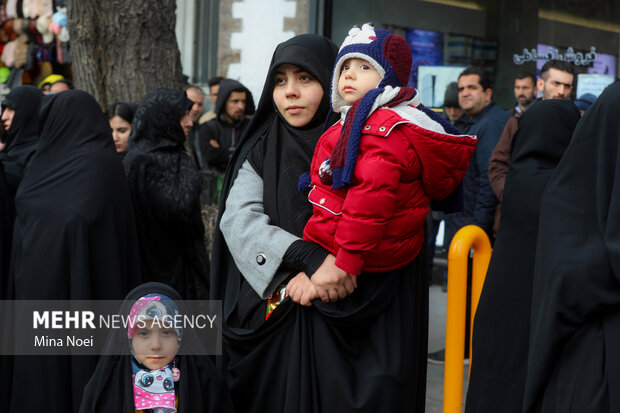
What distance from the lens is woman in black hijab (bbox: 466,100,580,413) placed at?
3.79m

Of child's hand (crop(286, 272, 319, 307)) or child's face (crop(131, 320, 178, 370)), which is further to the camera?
child's face (crop(131, 320, 178, 370))

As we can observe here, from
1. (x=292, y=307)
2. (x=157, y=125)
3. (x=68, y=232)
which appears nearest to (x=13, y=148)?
(x=157, y=125)

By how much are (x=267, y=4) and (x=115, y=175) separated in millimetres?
5594

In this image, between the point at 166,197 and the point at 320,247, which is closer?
the point at 320,247

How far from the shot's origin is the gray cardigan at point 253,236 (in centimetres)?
302

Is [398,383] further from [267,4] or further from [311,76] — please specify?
[267,4]

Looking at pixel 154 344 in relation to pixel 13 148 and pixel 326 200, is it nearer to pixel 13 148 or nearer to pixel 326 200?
pixel 326 200

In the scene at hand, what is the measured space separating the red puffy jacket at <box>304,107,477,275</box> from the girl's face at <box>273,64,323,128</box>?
230 millimetres

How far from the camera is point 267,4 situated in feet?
31.8

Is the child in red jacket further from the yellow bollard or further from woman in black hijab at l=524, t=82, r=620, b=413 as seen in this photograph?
the yellow bollard

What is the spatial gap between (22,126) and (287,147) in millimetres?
2848

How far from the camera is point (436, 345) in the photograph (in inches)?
263

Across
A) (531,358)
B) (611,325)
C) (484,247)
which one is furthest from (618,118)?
(484,247)

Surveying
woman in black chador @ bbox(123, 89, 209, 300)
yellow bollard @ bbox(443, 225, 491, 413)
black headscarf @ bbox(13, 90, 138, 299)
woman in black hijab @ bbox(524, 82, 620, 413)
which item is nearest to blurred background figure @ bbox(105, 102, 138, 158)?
woman in black chador @ bbox(123, 89, 209, 300)
